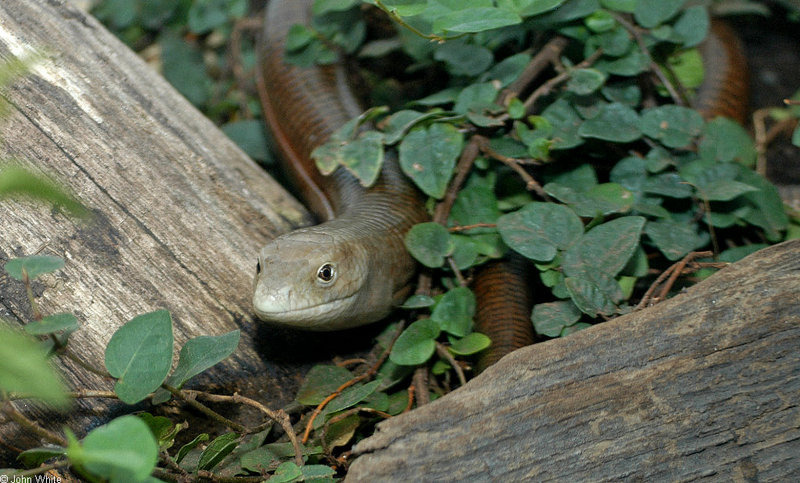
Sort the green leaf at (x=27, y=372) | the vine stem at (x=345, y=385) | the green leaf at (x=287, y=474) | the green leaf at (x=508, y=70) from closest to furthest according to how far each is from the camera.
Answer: the green leaf at (x=27, y=372) → the green leaf at (x=287, y=474) → the vine stem at (x=345, y=385) → the green leaf at (x=508, y=70)

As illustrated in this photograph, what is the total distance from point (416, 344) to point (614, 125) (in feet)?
3.85

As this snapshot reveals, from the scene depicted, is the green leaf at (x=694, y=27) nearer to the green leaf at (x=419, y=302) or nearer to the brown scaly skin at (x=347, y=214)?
the brown scaly skin at (x=347, y=214)

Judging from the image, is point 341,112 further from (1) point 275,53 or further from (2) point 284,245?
(2) point 284,245

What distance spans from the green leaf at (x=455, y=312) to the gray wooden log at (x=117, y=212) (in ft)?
1.76

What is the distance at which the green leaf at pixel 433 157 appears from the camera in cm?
239

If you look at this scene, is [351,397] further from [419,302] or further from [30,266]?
[30,266]

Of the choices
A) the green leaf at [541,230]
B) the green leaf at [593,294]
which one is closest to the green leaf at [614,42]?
the green leaf at [541,230]

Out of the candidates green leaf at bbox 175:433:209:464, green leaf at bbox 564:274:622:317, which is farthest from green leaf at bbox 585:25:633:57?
green leaf at bbox 175:433:209:464

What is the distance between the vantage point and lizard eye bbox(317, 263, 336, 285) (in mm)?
2113

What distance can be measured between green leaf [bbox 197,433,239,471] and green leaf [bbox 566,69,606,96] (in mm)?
1763

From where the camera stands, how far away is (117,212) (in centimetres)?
213

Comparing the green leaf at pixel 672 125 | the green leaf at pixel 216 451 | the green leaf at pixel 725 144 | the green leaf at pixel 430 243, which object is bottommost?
the green leaf at pixel 725 144

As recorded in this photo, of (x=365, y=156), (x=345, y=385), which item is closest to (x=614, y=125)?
(x=365, y=156)

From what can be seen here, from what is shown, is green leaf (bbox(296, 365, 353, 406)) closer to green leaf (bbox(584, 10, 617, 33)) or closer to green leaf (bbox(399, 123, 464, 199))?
green leaf (bbox(399, 123, 464, 199))
